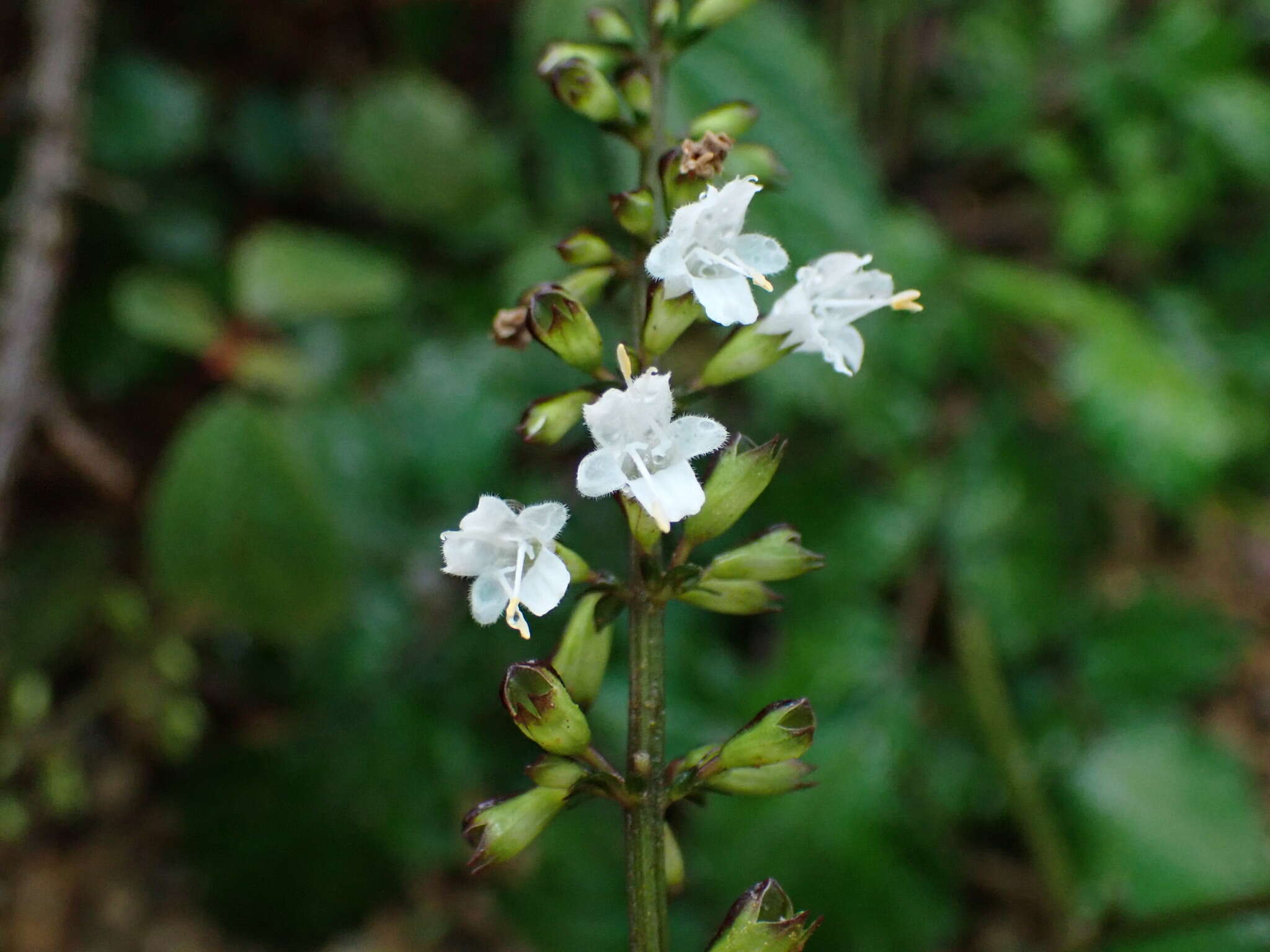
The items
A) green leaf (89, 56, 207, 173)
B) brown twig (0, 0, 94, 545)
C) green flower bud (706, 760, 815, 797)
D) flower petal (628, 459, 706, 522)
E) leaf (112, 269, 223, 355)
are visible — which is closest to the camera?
flower petal (628, 459, 706, 522)

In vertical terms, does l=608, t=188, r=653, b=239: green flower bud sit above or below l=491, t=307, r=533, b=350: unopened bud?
above

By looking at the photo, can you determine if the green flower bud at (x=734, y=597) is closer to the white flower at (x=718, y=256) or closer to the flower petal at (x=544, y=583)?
the flower petal at (x=544, y=583)

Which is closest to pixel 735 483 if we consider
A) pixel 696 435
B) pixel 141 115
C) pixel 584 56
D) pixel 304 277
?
pixel 696 435

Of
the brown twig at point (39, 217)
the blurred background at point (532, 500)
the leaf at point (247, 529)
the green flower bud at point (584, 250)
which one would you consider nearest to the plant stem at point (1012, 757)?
the blurred background at point (532, 500)

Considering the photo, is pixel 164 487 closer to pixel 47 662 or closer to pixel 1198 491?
pixel 47 662

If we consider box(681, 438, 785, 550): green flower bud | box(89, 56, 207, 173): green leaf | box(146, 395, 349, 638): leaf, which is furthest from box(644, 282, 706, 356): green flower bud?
box(89, 56, 207, 173): green leaf

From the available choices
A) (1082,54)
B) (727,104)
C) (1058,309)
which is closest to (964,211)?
(1082,54)

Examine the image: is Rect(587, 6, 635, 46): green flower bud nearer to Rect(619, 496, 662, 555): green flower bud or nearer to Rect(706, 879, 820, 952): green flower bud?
Rect(619, 496, 662, 555): green flower bud
